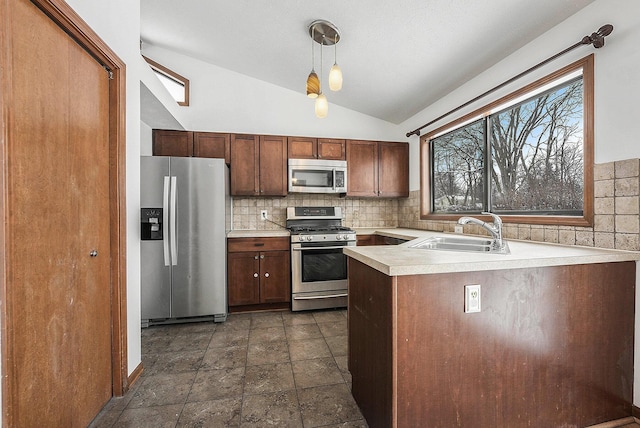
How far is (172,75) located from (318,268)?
3.21 meters

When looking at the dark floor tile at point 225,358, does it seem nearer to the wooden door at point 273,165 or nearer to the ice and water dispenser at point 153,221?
the ice and water dispenser at point 153,221

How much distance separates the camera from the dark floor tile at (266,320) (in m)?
2.84

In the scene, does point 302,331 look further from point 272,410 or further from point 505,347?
point 505,347

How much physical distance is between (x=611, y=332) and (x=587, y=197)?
82cm

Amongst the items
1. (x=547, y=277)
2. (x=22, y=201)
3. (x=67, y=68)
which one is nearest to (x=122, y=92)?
(x=67, y=68)

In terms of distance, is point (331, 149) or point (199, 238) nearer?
point (199, 238)

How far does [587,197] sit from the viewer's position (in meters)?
1.75

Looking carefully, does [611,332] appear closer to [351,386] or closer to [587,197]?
[587,197]

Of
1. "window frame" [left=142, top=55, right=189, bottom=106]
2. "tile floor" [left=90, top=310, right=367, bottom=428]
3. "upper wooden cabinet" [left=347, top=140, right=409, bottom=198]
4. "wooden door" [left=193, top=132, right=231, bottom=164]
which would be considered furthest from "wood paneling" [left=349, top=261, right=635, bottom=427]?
"window frame" [left=142, top=55, right=189, bottom=106]

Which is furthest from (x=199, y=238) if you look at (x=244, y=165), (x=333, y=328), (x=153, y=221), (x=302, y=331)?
(x=333, y=328)

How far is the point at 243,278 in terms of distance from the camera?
10.4ft

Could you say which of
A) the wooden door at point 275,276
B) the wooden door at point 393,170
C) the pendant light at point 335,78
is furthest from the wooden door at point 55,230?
the wooden door at point 393,170

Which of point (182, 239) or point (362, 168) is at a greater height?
point (362, 168)

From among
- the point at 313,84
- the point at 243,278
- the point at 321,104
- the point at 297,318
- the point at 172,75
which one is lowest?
the point at 297,318
